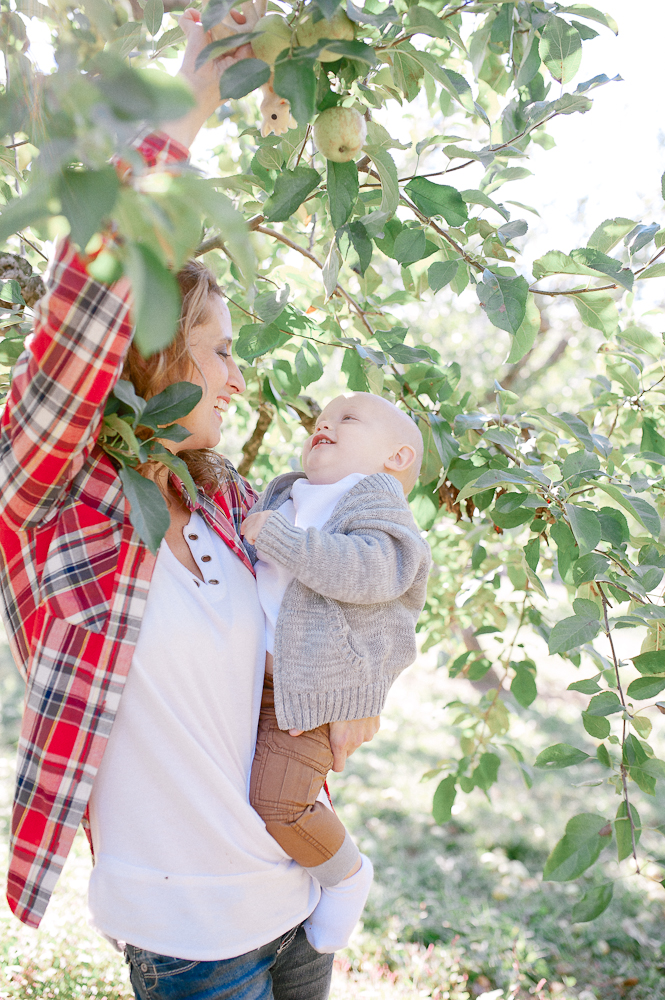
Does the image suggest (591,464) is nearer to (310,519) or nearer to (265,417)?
(310,519)

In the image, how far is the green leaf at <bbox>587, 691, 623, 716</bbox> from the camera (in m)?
1.56

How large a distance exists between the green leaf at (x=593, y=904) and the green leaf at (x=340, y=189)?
1.42 m

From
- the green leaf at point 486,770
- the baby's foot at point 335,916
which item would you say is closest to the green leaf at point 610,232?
the baby's foot at point 335,916

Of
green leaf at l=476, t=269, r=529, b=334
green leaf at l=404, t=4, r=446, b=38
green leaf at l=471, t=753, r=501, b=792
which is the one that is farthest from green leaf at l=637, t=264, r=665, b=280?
green leaf at l=471, t=753, r=501, b=792

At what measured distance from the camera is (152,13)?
4.27ft

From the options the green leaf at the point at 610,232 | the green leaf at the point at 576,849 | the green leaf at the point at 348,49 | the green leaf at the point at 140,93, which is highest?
the green leaf at the point at 348,49

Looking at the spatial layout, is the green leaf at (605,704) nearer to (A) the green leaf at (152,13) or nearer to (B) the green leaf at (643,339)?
(B) the green leaf at (643,339)

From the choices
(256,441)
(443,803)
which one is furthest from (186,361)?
(443,803)

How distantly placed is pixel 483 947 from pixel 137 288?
349 centimetres

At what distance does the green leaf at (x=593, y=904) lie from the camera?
156cm

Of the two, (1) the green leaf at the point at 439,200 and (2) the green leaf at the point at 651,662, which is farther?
(2) the green leaf at the point at 651,662

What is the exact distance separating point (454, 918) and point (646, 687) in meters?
2.48

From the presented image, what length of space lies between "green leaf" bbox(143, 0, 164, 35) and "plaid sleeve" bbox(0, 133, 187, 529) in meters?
0.49

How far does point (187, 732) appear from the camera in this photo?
1184 millimetres
